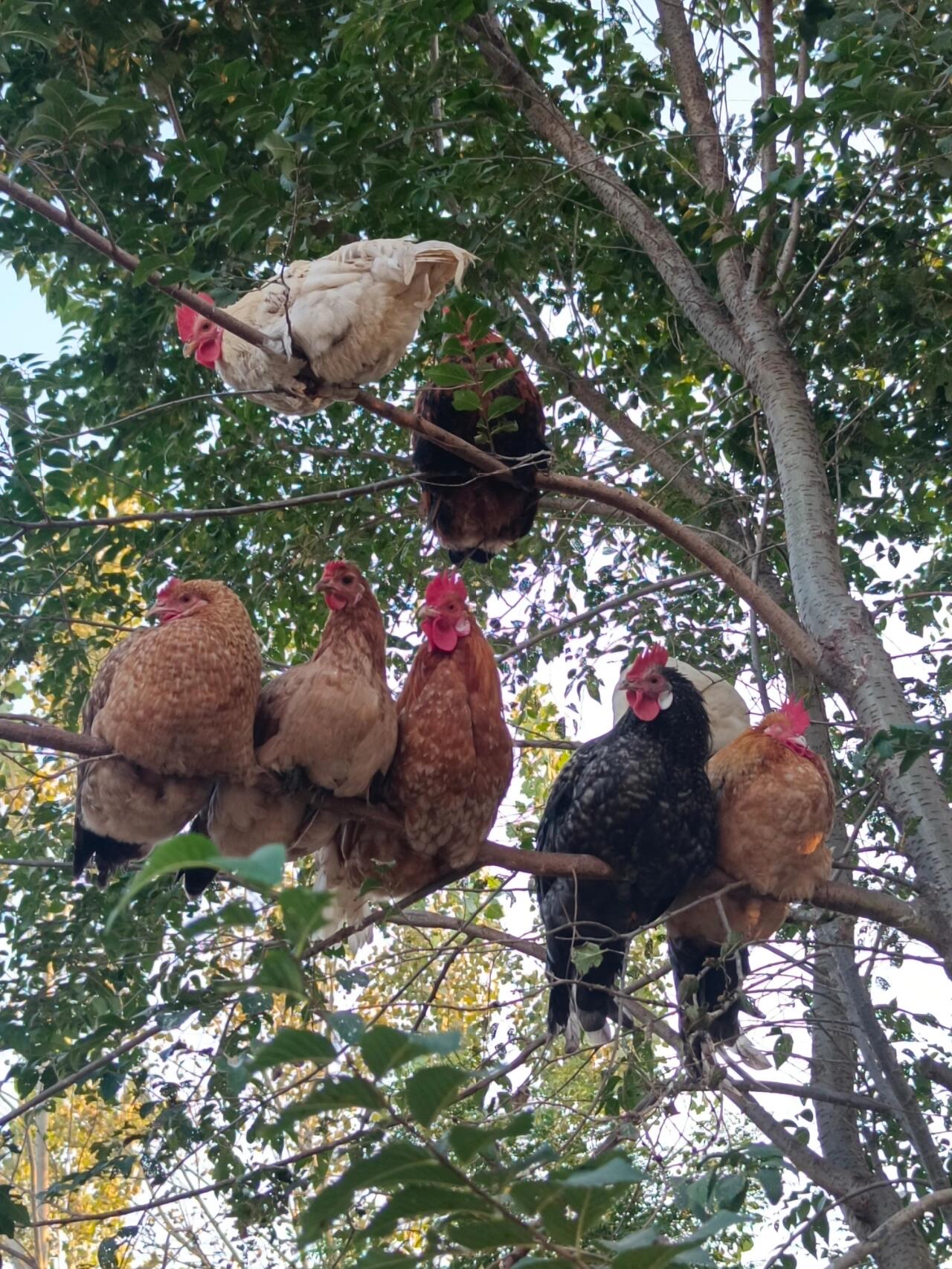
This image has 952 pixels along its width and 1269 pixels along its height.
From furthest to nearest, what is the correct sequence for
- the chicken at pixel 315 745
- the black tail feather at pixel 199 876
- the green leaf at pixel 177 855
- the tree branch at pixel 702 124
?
the tree branch at pixel 702 124 < the black tail feather at pixel 199 876 < the chicken at pixel 315 745 < the green leaf at pixel 177 855

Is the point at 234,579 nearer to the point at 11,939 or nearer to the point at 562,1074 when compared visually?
the point at 11,939

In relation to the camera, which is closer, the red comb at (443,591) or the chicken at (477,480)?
the red comb at (443,591)

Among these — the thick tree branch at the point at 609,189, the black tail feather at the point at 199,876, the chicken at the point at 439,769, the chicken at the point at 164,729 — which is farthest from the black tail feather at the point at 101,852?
the thick tree branch at the point at 609,189

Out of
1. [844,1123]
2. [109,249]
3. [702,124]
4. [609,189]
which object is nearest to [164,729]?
[109,249]

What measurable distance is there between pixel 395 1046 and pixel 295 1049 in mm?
72

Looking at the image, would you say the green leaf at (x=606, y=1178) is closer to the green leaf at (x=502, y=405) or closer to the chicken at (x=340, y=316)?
the green leaf at (x=502, y=405)

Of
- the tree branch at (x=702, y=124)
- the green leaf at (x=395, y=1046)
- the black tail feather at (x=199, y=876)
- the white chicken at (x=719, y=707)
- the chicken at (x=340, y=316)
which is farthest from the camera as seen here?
the tree branch at (x=702, y=124)

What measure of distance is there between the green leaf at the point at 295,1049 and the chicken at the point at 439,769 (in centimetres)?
153

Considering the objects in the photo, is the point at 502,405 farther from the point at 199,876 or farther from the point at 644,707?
the point at 199,876

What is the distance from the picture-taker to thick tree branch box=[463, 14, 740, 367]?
12.1 ft

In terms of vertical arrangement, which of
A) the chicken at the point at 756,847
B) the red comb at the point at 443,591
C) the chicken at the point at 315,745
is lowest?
the chicken at the point at 756,847

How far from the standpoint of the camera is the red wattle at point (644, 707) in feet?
9.50

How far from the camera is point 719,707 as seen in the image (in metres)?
3.43

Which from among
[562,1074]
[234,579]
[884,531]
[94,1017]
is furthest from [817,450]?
[562,1074]
